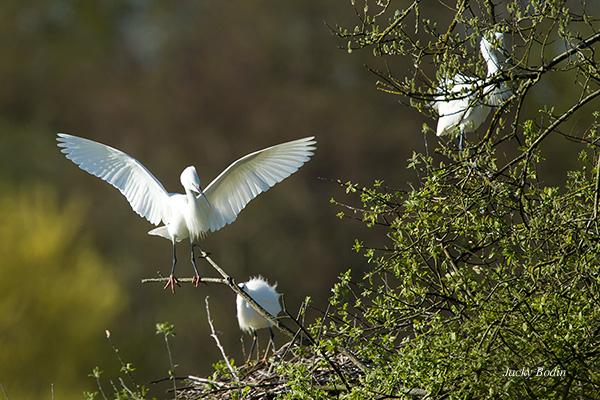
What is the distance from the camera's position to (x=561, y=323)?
8.27 ft

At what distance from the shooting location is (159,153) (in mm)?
18984

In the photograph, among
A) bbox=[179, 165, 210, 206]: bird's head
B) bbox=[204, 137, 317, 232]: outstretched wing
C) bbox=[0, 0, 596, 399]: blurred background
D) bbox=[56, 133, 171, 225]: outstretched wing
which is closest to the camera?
bbox=[179, 165, 210, 206]: bird's head

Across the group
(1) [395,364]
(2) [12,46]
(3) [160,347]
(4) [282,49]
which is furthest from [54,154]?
(1) [395,364]

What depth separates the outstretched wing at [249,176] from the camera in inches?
191

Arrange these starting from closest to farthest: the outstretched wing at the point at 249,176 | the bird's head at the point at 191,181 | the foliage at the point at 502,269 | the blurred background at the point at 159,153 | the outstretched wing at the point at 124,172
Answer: the foliage at the point at 502,269, the bird's head at the point at 191,181, the outstretched wing at the point at 249,176, the outstretched wing at the point at 124,172, the blurred background at the point at 159,153

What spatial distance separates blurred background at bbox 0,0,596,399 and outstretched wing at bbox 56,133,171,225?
847cm

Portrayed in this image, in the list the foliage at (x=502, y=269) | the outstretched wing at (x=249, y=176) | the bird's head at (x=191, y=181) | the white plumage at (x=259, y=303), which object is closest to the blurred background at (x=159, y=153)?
the white plumage at (x=259, y=303)

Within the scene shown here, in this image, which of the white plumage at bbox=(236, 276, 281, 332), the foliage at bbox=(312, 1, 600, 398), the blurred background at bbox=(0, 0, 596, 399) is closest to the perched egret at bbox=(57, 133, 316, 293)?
the white plumage at bbox=(236, 276, 281, 332)

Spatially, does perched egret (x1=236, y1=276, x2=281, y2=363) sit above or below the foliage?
below

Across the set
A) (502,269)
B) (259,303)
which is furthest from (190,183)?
(502,269)

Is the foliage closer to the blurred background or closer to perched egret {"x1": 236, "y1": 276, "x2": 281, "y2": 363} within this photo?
perched egret {"x1": 236, "y1": 276, "x2": 281, "y2": 363}

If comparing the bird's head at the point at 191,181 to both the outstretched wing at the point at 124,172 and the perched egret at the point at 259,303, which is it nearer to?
the outstretched wing at the point at 124,172

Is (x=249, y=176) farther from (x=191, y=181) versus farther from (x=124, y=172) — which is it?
(x=124, y=172)

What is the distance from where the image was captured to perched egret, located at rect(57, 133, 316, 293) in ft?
16.0
